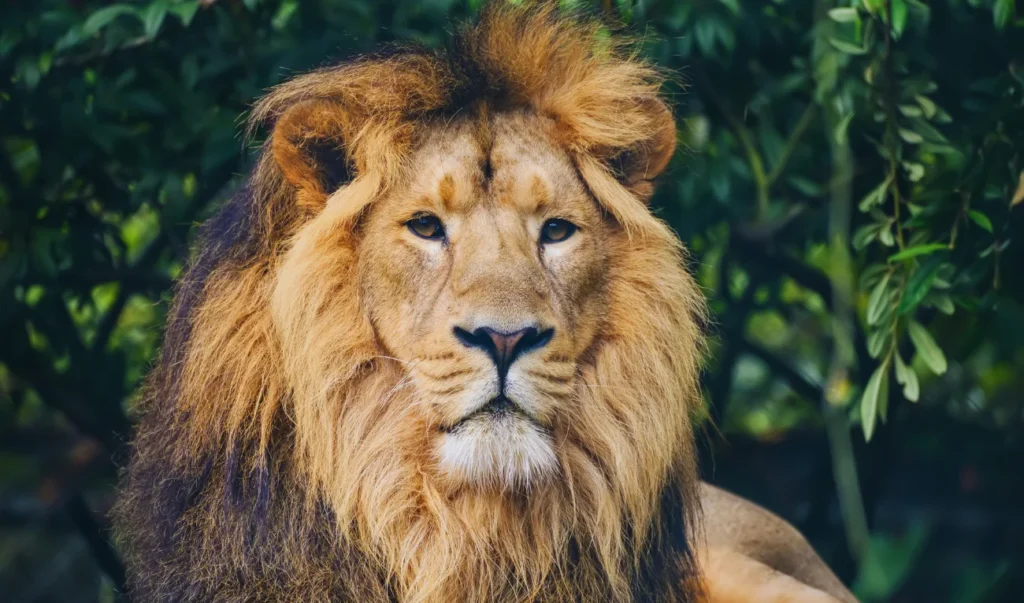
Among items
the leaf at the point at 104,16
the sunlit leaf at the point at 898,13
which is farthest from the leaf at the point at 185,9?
the sunlit leaf at the point at 898,13

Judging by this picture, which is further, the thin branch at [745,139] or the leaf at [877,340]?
the thin branch at [745,139]

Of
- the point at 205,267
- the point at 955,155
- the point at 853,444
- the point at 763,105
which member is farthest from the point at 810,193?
the point at 205,267

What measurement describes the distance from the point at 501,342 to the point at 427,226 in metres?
0.37

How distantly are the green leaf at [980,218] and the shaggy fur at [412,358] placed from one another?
2.79ft

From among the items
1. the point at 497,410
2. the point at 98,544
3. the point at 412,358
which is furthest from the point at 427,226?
the point at 98,544

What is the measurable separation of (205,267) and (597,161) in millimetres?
924

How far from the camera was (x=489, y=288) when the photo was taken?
244 cm

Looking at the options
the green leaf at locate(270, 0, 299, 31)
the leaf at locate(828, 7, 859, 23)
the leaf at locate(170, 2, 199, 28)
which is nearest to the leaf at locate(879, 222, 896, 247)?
the leaf at locate(828, 7, 859, 23)

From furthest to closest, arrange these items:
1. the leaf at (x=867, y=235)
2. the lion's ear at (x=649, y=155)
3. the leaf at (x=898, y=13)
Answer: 1. the leaf at (x=867, y=235)
2. the leaf at (x=898, y=13)
3. the lion's ear at (x=649, y=155)

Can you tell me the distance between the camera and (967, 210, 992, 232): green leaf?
3094 millimetres

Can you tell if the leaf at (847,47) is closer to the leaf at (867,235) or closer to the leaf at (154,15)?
the leaf at (867,235)

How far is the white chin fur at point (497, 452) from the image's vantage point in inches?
96.0

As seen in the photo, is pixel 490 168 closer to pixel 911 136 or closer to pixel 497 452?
pixel 497 452

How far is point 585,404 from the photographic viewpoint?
266cm
